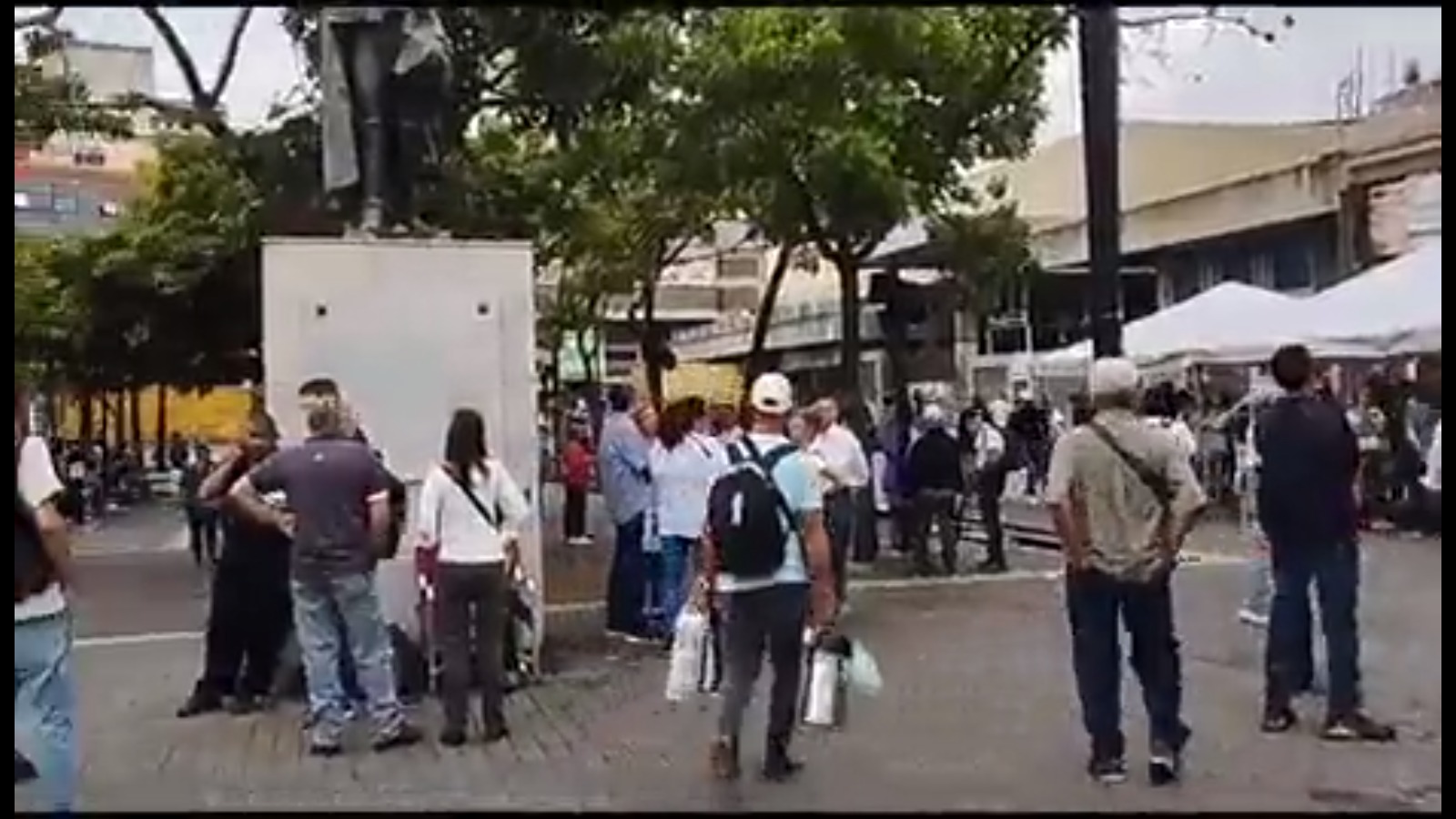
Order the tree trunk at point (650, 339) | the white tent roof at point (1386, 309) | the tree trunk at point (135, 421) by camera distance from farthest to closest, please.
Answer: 1. the tree trunk at point (135, 421)
2. the tree trunk at point (650, 339)
3. the white tent roof at point (1386, 309)

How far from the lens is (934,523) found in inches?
703

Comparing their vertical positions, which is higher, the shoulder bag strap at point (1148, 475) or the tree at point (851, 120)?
the tree at point (851, 120)

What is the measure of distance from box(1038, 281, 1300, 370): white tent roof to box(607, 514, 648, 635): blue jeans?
9.44m

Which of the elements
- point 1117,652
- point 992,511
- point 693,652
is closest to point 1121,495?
point 1117,652

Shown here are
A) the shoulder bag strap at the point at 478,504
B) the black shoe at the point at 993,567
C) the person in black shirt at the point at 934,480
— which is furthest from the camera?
the black shoe at the point at 993,567

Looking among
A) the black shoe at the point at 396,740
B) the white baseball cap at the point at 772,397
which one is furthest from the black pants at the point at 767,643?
the black shoe at the point at 396,740

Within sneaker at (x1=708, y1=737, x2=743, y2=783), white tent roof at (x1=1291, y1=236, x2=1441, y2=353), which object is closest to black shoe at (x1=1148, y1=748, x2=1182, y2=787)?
sneaker at (x1=708, y1=737, x2=743, y2=783)

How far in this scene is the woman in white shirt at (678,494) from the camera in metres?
12.4

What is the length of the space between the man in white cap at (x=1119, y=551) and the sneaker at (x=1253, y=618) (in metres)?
3.85

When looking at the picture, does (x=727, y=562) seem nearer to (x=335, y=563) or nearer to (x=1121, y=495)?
(x=1121, y=495)

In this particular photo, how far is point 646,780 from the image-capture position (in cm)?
826

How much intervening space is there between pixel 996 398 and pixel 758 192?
13.2 m

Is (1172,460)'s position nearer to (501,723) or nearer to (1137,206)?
(501,723)

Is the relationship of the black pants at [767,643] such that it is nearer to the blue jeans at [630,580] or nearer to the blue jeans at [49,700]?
the blue jeans at [49,700]
